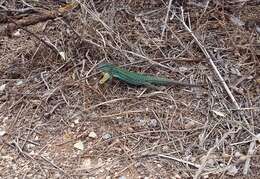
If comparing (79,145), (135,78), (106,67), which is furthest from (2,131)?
(135,78)

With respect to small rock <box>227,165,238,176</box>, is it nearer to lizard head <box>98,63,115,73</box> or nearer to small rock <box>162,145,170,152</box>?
small rock <box>162,145,170,152</box>

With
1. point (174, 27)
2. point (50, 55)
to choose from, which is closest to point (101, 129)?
point (50, 55)

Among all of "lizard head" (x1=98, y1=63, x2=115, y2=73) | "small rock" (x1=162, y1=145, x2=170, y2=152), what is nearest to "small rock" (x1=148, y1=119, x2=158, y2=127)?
"small rock" (x1=162, y1=145, x2=170, y2=152)

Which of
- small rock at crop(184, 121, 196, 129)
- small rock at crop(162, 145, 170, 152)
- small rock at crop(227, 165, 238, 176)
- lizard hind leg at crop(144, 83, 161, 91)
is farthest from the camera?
lizard hind leg at crop(144, 83, 161, 91)

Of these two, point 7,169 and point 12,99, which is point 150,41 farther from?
point 7,169

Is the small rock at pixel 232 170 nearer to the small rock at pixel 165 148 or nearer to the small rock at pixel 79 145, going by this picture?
the small rock at pixel 165 148

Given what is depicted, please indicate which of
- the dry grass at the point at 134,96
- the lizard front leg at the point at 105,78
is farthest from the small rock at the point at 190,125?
the lizard front leg at the point at 105,78

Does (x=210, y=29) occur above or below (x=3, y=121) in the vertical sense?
above

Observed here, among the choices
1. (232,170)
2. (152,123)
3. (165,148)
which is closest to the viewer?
(232,170)

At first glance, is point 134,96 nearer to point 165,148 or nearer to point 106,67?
point 106,67
